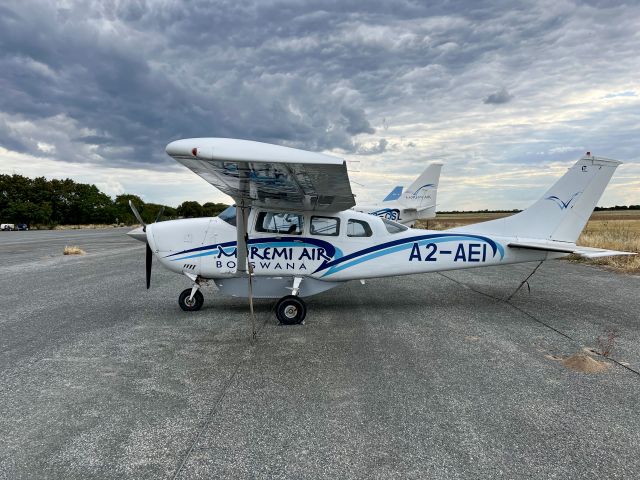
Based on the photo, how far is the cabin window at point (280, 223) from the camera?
7223 mm

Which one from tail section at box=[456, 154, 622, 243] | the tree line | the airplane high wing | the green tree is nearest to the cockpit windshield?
the airplane high wing

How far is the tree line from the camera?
253ft

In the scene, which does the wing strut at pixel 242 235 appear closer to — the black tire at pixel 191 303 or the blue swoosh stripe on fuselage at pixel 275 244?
the blue swoosh stripe on fuselage at pixel 275 244

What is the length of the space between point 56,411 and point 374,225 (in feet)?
18.1

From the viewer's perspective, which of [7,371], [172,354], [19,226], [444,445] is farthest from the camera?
[19,226]

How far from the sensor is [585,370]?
4.42 meters

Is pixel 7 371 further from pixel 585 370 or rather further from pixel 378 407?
pixel 585 370

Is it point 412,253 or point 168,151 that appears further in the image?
point 412,253

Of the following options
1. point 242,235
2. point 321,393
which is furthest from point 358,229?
point 321,393

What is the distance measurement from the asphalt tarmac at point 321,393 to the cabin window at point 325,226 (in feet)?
4.99

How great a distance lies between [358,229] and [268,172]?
9.42 feet

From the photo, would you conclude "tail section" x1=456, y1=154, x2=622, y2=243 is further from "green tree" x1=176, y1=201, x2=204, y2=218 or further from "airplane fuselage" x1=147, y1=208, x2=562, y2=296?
"green tree" x1=176, y1=201, x2=204, y2=218

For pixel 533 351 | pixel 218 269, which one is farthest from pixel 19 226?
pixel 533 351

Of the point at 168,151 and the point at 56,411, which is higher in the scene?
the point at 168,151
